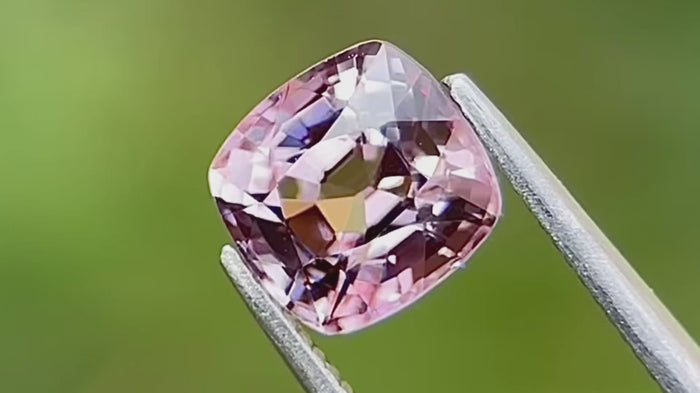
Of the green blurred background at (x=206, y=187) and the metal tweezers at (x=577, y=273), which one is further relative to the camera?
the green blurred background at (x=206, y=187)

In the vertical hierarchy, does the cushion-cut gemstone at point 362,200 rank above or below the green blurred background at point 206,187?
above

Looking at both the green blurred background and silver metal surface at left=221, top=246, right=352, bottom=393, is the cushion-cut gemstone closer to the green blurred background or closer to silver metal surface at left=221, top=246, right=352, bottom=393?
silver metal surface at left=221, top=246, right=352, bottom=393

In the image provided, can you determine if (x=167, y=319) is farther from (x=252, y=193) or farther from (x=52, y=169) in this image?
(x=252, y=193)

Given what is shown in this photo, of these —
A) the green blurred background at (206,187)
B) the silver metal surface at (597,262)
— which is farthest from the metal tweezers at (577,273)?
the green blurred background at (206,187)

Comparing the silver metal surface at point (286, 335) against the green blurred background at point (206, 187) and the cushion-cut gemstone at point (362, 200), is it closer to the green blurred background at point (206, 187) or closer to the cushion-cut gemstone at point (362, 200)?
the cushion-cut gemstone at point (362, 200)

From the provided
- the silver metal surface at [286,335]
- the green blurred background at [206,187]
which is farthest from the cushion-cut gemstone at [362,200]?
the green blurred background at [206,187]

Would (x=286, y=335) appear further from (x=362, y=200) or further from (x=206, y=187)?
(x=206, y=187)

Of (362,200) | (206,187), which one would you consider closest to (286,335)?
(362,200)

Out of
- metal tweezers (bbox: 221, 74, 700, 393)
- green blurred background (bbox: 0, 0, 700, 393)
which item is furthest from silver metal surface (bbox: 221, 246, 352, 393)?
green blurred background (bbox: 0, 0, 700, 393)
